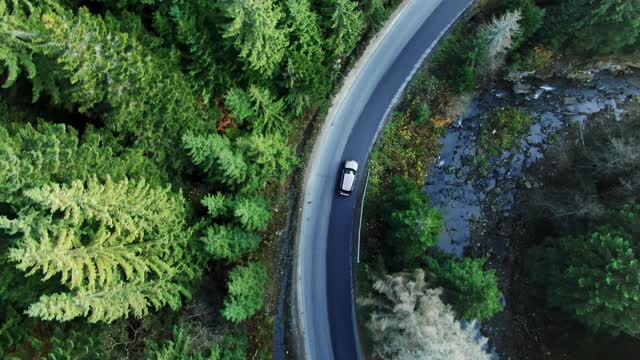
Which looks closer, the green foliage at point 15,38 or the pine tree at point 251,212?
the green foliage at point 15,38

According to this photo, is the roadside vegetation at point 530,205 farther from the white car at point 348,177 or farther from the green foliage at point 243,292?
the green foliage at point 243,292

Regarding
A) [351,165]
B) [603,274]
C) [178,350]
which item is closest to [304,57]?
[351,165]

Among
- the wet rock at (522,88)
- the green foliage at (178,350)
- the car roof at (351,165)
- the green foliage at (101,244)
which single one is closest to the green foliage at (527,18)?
the wet rock at (522,88)

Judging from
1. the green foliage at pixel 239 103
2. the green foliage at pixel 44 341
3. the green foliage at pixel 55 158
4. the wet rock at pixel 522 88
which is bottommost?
the green foliage at pixel 44 341

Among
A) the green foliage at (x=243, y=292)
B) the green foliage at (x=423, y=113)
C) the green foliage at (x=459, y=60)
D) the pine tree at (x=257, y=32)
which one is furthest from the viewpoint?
the green foliage at (x=423, y=113)

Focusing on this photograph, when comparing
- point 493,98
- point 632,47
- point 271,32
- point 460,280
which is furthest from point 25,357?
point 632,47

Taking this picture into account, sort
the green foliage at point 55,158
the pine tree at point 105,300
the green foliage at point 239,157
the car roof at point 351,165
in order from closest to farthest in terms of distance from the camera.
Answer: the green foliage at point 55,158 → the pine tree at point 105,300 → the green foliage at point 239,157 → the car roof at point 351,165

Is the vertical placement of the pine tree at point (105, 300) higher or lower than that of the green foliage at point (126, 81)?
lower

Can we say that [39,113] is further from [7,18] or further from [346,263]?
[346,263]
